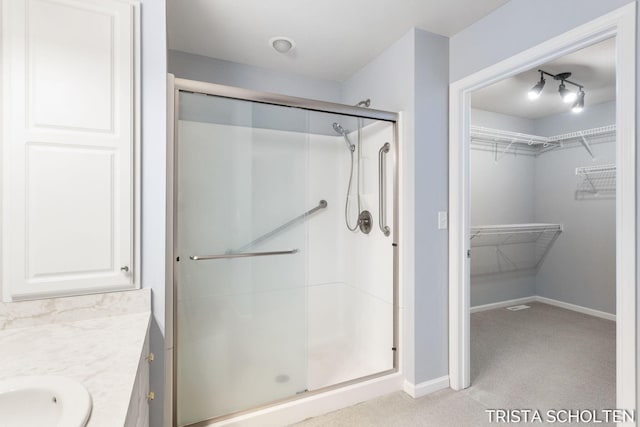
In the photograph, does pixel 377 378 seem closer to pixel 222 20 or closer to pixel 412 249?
pixel 412 249

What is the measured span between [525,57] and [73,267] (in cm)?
246

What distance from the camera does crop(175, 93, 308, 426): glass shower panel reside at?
68.3 inches

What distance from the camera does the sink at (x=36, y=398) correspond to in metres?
0.80

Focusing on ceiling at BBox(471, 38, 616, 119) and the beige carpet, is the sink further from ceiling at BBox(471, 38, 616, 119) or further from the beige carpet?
ceiling at BBox(471, 38, 616, 119)

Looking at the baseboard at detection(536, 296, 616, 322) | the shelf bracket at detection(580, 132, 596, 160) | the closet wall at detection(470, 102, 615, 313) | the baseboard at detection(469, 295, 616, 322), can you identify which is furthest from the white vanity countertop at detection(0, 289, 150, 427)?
the shelf bracket at detection(580, 132, 596, 160)

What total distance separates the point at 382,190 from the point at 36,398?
2053 mm

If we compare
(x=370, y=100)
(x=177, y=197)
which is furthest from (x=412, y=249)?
(x=177, y=197)

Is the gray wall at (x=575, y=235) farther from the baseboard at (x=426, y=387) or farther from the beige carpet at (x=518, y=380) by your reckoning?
the baseboard at (x=426, y=387)

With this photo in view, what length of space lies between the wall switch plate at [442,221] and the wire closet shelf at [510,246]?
62.4 inches

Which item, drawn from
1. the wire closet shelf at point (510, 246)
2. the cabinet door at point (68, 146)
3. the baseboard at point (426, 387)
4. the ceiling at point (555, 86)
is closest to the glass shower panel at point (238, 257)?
the cabinet door at point (68, 146)

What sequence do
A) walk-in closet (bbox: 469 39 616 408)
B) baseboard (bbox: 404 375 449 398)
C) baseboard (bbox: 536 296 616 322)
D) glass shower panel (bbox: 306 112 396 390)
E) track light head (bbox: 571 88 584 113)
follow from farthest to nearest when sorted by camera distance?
baseboard (bbox: 536 296 616 322), track light head (bbox: 571 88 584 113), walk-in closet (bbox: 469 39 616 408), glass shower panel (bbox: 306 112 396 390), baseboard (bbox: 404 375 449 398)

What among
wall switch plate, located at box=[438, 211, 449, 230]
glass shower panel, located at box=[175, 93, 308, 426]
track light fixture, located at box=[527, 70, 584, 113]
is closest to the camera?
glass shower panel, located at box=[175, 93, 308, 426]

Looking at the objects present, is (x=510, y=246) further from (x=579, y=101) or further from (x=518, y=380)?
(x=518, y=380)

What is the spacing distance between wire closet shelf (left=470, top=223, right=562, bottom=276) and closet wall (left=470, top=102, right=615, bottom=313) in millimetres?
80
